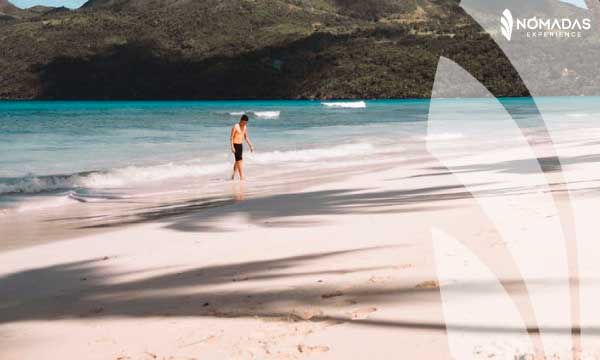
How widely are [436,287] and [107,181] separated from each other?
1106 centimetres

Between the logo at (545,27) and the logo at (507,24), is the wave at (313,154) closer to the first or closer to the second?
the logo at (545,27)

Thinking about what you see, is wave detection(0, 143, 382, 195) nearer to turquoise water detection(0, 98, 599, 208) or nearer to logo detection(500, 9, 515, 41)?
turquoise water detection(0, 98, 599, 208)

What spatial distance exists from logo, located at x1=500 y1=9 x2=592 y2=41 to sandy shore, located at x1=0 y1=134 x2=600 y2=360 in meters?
117

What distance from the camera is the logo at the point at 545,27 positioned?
390 ft

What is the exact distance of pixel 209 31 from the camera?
5704 inches

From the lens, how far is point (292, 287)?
4.68 m

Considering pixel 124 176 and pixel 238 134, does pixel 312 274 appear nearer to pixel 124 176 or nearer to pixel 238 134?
pixel 238 134

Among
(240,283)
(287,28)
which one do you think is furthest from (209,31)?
(240,283)

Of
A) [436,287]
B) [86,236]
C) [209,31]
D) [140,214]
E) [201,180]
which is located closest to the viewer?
[436,287]

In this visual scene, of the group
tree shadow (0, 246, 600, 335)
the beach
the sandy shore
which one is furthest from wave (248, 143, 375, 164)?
tree shadow (0, 246, 600, 335)

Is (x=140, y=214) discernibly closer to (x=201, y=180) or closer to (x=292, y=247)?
(x=292, y=247)

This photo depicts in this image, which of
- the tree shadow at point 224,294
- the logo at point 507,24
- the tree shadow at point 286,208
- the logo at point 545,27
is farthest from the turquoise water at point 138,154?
the logo at point 545,27

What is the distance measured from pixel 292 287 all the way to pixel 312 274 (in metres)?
0.41

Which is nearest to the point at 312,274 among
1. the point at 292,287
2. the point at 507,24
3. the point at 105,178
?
the point at 292,287
